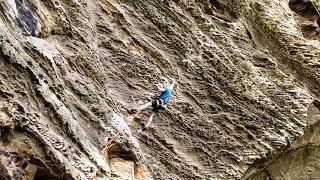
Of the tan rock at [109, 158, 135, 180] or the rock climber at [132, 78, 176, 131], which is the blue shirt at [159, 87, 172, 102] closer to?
the rock climber at [132, 78, 176, 131]

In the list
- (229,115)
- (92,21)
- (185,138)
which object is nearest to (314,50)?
(229,115)

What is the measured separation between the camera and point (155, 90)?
9.98 metres

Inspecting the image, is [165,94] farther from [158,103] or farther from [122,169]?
[122,169]

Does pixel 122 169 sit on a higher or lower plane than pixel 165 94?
lower

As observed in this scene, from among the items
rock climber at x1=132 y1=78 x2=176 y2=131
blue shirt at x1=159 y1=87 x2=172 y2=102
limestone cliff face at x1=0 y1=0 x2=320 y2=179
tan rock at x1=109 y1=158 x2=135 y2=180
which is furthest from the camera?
blue shirt at x1=159 y1=87 x2=172 y2=102

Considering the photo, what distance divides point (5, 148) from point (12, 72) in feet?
3.60

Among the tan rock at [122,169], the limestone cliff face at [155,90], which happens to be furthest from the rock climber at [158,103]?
the tan rock at [122,169]

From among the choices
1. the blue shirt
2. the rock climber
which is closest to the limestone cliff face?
the rock climber

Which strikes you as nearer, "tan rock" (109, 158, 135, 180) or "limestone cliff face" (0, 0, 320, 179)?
"limestone cliff face" (0, 0, 320, 179)

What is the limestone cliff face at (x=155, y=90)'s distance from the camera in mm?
6750

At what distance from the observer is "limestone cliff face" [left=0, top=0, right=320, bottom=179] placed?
6750mm

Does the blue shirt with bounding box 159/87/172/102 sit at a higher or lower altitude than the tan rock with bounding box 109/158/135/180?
higher

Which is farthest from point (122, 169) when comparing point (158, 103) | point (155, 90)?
point (155, 90)

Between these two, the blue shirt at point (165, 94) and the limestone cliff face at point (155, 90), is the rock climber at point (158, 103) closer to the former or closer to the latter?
the blue shirt at point (165, 94)
